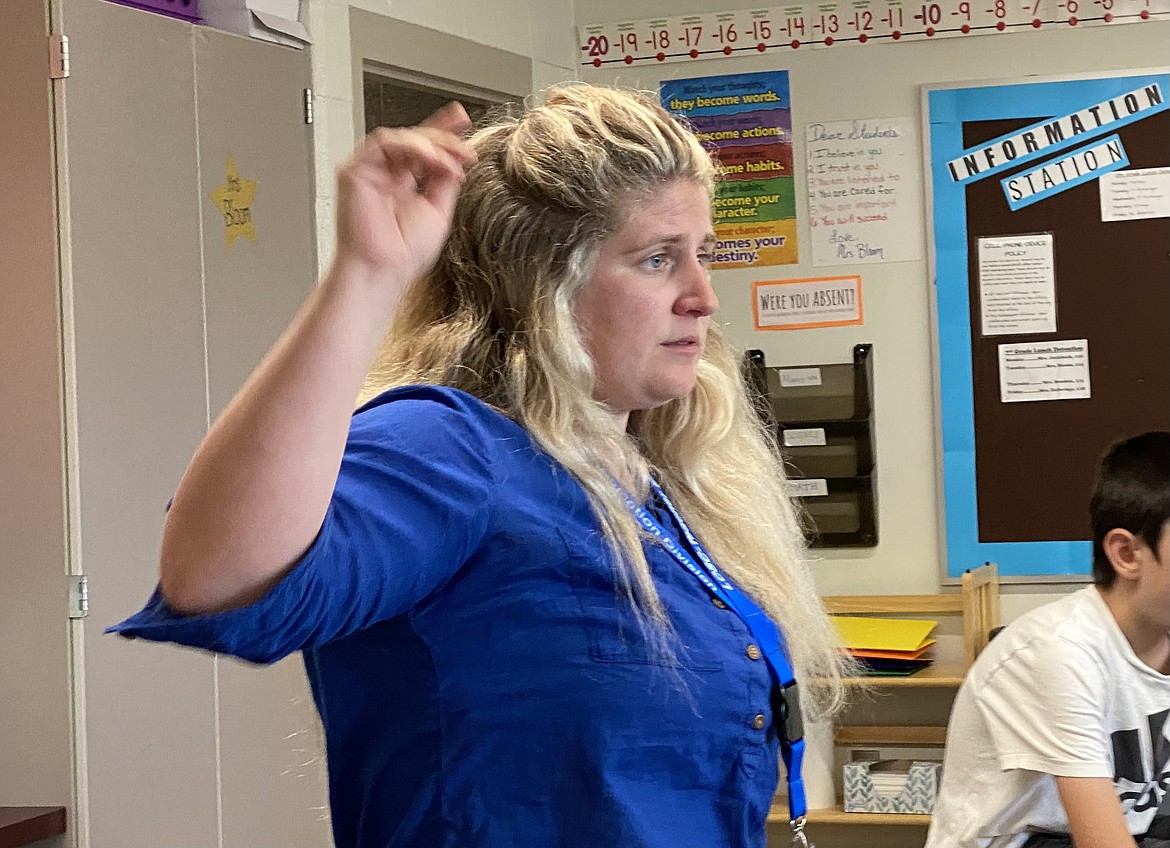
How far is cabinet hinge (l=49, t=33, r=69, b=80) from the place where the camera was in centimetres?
252

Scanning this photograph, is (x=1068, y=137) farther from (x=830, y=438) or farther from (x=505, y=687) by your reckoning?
(x=505, y=687)

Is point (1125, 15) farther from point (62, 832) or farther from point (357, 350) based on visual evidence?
point (357, 350)

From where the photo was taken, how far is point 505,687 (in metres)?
1.00

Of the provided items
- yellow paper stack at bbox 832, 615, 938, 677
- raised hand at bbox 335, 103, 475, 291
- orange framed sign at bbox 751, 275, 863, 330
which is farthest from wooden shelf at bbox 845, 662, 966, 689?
raised hand at bbox 335, 103, 475, 291

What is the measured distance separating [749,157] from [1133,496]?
202cm

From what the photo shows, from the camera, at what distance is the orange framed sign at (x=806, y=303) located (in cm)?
400

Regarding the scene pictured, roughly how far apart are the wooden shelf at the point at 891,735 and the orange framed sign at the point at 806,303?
1101 mm

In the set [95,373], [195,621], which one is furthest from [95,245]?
[195,621]

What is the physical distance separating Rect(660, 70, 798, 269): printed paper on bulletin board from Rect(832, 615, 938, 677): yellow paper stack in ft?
3.36

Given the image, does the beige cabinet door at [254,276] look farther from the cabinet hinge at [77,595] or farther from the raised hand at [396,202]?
the raised hand at [396,202]

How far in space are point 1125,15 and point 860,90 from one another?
0.70m

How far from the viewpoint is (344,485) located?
0.82 m

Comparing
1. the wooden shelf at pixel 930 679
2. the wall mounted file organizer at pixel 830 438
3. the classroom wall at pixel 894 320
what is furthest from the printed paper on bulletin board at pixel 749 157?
the wooden shelf at pixel 930 679

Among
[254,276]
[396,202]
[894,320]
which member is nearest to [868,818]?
[894,320]
